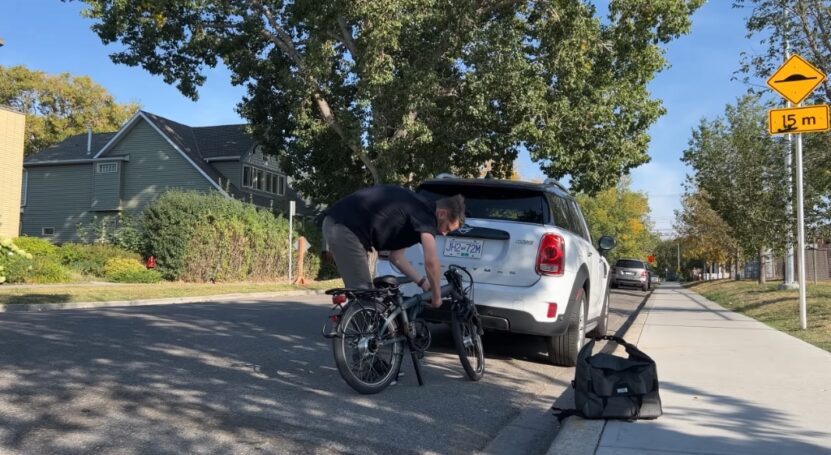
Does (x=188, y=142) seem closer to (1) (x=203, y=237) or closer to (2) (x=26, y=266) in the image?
(1) (x=203, y=237)

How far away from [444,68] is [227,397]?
1930cm

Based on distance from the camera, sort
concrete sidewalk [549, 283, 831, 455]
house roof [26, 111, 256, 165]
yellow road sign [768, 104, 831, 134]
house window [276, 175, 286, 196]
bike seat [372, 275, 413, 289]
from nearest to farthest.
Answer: concrete sidewalk [549, 283, 831, 455], bike seat [372, 275, 413, 289], yellow road sign [768, 104, 831, 134], house roof [26, 111, 256, 165], house window [276, 175, 286, 196]

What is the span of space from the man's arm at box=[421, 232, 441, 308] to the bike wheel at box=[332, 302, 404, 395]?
41 centimetres

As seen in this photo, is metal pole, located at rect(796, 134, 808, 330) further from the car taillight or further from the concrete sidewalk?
the car taillight

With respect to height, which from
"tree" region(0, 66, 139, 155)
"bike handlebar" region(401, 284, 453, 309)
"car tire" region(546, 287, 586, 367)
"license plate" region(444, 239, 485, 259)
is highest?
"tree" region(0, 66, 139, 155)

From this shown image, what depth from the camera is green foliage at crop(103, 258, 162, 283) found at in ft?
70.4

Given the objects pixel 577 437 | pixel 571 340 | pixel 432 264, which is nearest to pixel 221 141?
pixel 571 340

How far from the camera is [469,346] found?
6191 mm

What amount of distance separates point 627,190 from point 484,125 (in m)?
49.3

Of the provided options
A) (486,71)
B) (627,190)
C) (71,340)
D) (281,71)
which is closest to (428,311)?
A: (71,340)

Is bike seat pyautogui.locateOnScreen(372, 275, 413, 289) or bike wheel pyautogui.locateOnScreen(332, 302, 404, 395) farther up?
bike seat pyautogui.locateOnScreen(372, 275, 413, 289)

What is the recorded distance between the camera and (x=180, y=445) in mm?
3768

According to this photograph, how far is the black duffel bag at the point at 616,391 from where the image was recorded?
4.74 meters

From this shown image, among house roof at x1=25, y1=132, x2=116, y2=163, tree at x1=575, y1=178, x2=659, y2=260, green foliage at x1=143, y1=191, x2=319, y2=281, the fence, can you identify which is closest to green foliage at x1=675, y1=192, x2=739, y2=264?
Result: the fence
